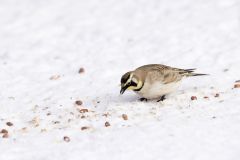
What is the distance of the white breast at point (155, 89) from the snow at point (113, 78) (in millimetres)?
150

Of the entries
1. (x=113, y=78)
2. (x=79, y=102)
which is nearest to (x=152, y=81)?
(x=79, y=102)

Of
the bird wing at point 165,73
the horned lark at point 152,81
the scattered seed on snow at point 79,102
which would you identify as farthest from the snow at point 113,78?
the bird wing at point 165,73

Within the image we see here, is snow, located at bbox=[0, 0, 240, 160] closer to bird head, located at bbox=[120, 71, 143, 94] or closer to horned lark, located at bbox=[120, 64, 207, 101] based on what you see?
horned lark, located at bbox=[120, 64, 207, 101]

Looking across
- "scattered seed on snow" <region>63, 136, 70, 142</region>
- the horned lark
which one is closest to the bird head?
the horned lark

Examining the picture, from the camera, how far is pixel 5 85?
10.4 m

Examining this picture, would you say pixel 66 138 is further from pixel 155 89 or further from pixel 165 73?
pixel 165 73

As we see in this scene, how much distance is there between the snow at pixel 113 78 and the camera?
773cm

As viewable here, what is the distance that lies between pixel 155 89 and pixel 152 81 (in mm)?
119

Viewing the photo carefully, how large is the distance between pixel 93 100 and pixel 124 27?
3.38m

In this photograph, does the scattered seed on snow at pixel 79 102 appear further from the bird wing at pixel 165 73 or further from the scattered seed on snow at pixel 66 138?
the scattered seed on snow at pixel 66 138

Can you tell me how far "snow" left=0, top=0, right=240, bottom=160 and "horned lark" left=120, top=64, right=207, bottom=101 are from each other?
18 cm

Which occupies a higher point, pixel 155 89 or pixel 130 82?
pixel 130 82

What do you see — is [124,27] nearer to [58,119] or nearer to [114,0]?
[114,0]

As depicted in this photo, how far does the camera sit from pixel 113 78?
10.4m
